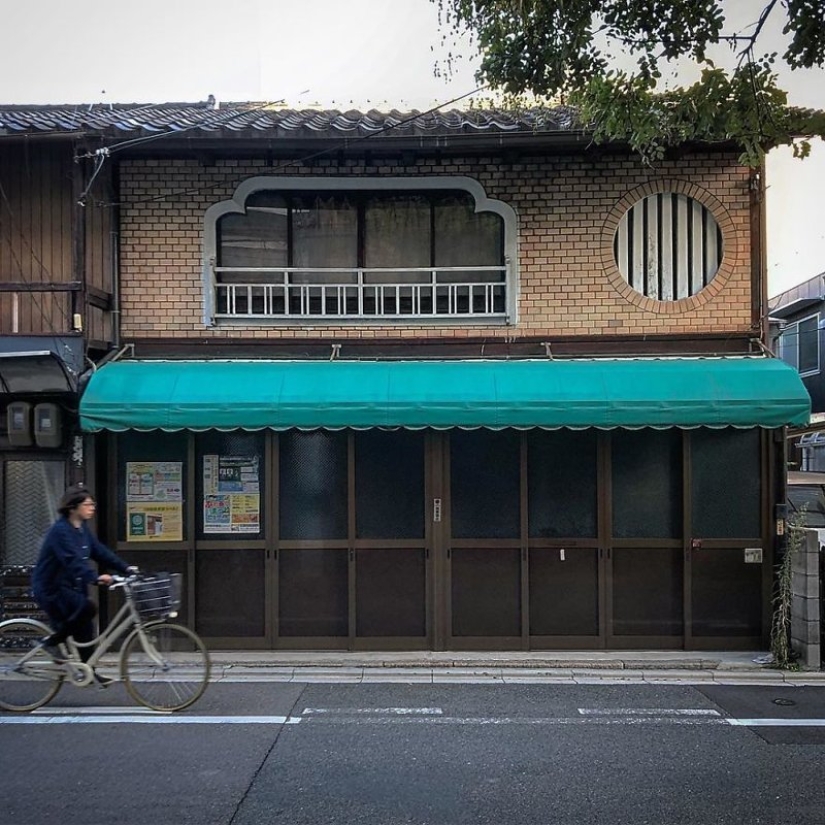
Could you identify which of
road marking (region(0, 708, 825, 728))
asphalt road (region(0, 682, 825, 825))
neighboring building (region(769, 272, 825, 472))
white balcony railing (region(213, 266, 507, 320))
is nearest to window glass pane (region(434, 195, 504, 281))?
white balcony railing (region(213, 266, 507, 320))

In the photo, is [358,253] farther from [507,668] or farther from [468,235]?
[507,668]

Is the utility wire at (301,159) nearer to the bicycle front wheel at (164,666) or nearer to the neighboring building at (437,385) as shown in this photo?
the neighboring building at (437,385)

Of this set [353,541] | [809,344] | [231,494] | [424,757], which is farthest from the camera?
[809,344]

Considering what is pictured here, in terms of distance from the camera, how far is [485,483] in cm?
907

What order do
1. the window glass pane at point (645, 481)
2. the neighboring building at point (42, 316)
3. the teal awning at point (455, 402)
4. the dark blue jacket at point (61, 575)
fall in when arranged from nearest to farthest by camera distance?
1. the dark blue jacket at point (61, 575)
2. the teal awning at point (455, 402)
3. the neighboring building at point (42, 316)
4. the window glass pane at point (645, 481)

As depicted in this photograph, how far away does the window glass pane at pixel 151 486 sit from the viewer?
359 inches

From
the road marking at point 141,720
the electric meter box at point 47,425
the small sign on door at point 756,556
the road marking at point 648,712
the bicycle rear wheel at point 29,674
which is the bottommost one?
the road marking at point 648,712

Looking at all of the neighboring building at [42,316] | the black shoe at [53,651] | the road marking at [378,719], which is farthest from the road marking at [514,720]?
the neighboring building at [42,316]

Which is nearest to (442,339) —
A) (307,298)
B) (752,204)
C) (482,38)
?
(307,298)

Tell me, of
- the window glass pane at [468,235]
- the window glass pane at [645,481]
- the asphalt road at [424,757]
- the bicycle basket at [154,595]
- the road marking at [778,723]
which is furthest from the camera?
the window glass pane at [468,235]

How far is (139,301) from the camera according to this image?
9.47 meters

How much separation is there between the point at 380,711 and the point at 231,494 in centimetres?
343

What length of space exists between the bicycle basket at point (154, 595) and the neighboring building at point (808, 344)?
17.7 metres

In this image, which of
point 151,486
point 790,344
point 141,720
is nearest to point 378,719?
point 141,720
